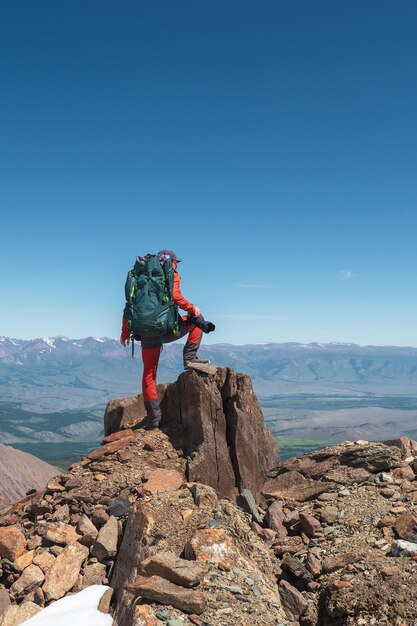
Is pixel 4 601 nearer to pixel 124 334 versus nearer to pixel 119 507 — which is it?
pixel 119 507

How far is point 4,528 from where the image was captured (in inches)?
487

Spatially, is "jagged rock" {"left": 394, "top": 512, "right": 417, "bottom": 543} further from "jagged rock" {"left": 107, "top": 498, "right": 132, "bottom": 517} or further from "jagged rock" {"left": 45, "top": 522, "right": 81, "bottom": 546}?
"jagged rock" {"left": 45, "top": 522, "right": 81, "bottom": 546}

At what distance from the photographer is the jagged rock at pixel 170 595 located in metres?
7.54

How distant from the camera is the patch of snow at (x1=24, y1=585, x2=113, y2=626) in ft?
29.5

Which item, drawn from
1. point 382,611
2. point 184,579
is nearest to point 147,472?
point 184,579

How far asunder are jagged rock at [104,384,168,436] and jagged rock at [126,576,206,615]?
379 inches

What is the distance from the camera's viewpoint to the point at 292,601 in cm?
927

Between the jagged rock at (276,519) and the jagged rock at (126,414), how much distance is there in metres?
5.79

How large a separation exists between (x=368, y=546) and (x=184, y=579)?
4.83 m

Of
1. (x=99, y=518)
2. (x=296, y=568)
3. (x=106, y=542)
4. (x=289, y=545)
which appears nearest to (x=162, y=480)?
(x=99, y=518)

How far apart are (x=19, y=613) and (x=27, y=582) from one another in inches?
37.9

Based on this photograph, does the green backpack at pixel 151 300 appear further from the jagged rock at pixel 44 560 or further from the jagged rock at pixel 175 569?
the jagged rock at pixel 175 569

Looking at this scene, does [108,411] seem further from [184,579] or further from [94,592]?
[184,579]

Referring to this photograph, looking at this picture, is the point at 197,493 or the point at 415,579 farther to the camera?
the point at 197,493
